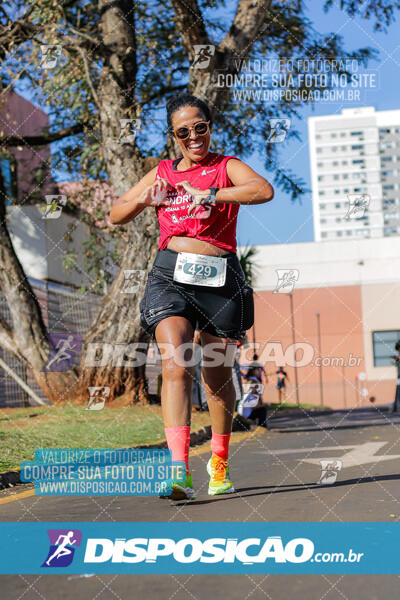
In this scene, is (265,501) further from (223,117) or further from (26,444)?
(223,117)

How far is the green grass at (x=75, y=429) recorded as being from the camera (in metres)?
7.37

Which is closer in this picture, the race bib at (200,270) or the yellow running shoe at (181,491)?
the yellow running shoe at (181,491)

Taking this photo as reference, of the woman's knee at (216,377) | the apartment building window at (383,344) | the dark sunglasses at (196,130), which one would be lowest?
the apartment building window at (383,344)

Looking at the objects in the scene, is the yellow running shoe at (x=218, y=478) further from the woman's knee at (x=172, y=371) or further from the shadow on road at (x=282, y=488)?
the woman's knee at (x=172, y=371)

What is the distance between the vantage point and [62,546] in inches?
124

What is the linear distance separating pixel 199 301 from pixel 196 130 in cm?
89

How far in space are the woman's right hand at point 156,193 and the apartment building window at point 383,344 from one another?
180 ft

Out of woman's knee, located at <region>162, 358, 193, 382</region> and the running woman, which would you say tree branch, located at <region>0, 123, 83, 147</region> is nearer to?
the running woman

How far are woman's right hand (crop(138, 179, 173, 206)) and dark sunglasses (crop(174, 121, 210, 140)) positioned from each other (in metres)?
0.32

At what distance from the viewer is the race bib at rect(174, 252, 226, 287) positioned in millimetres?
4406

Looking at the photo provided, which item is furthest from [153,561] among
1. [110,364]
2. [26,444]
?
[110,364]

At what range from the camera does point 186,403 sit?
4.38 metres

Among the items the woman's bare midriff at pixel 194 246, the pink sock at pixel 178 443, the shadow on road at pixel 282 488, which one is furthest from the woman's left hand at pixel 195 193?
the shadow on road at pixel 282 488

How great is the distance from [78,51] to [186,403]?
903 centimetres
